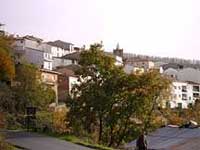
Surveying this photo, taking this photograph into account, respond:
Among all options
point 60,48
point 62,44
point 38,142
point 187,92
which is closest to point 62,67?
point 60,48

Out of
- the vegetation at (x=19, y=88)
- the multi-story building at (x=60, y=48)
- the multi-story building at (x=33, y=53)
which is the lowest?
the vegetation at (x=19, y=88)

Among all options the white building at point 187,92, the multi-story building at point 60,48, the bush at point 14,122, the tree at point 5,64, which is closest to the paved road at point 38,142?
the bush at point 14,122

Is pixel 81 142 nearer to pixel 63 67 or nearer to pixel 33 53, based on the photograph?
pixel 33 53

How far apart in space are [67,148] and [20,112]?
72.4 ft

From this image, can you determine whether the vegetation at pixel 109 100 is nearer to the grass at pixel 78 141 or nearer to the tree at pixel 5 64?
the grass at pixel 78 141

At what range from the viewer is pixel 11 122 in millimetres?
37062

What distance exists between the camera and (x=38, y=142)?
25672 mm

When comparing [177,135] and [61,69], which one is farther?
[61,69]

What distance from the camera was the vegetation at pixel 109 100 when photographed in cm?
3625

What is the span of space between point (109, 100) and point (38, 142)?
11435mm

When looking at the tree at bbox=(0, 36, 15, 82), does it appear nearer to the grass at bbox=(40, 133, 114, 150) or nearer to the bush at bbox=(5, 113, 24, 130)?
the bush at bbox=(5, 113, 24, 130)

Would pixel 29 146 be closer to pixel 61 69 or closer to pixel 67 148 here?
pixel 67 148

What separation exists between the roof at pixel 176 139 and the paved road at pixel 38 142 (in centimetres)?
400

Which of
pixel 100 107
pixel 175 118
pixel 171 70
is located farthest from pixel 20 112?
pixel 171 70
